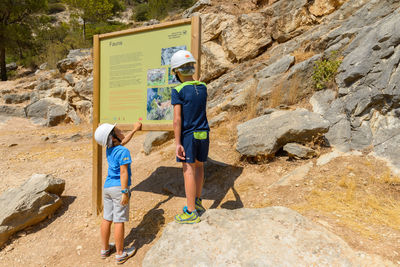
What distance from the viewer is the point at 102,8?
62.6 ft

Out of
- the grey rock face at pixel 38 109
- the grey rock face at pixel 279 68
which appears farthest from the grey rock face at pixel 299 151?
the grey rock face at pixel 38 109

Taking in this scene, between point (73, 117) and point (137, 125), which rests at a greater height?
point (137, 125)

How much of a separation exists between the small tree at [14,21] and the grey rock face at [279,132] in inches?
738

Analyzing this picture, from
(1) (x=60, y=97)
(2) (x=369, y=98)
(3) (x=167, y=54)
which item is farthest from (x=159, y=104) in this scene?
(1) (x=60, y=97)

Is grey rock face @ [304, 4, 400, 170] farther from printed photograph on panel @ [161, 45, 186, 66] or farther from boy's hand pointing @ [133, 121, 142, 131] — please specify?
boy's hand pointing @ [133, 121, 142, 131]

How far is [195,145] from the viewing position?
250 centimetres

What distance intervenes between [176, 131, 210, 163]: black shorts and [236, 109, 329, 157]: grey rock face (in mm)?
1432

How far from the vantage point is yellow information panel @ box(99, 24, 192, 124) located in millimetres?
3227

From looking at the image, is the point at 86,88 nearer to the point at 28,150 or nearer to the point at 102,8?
the point at 28,150

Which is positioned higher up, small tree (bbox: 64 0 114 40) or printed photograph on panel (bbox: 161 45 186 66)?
small tree (bbox: 64 0 114 40)

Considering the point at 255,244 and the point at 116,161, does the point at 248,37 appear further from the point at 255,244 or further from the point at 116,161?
the point at 255,244

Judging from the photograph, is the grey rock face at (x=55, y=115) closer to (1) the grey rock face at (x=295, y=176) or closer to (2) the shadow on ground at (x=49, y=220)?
(2) the shadow on ground at (x=49, y=220)

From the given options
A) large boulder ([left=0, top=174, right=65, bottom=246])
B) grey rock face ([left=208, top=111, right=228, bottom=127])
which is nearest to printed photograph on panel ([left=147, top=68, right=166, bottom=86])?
large boulder ([left=0, top=174, right=65, bottom=246])

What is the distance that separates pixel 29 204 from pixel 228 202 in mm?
2794
